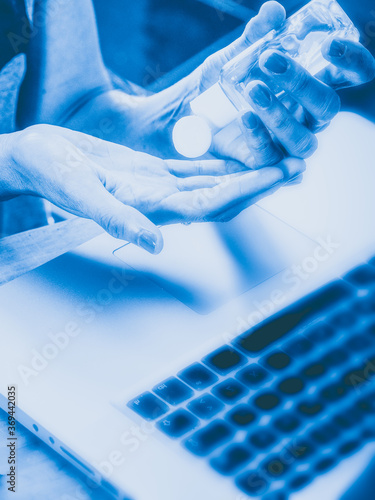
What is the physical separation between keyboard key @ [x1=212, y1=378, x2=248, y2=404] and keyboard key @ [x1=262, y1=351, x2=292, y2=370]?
0.09ft

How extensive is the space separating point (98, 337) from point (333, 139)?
0.38 meters

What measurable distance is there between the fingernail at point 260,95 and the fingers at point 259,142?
1.2 inches

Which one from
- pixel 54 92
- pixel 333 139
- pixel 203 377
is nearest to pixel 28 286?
pixel 203 377

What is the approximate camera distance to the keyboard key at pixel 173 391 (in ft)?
1.12

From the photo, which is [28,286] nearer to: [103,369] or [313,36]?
[103,369]

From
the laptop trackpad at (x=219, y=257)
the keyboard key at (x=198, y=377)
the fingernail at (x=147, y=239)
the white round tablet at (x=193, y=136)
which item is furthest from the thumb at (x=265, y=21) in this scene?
the keyboard key at (x=198, y=377)

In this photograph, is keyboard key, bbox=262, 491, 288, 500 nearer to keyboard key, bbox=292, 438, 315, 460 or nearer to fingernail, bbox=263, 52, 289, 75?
keyboard key, bbox=292, 438, 315, 460

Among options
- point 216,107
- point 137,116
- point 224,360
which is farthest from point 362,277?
point 137,116

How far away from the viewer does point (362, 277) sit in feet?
1.11

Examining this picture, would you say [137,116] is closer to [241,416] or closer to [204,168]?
[204,168]

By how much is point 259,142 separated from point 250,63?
4.9 inches

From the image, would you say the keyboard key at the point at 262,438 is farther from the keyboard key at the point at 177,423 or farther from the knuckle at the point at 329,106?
the knuckle at the point at 329,106

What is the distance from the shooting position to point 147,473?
0.32 meters

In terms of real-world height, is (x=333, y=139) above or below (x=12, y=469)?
above
